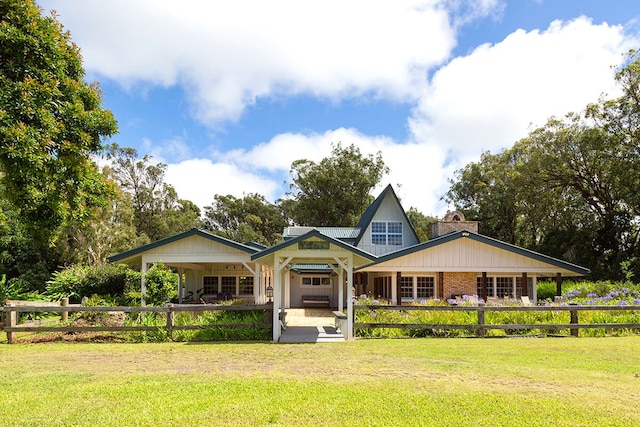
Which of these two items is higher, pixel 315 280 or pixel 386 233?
pixel 386 233

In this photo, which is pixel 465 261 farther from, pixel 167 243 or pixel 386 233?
pixel 167 243

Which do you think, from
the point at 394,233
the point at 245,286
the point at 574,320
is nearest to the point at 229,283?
the point at 245,286

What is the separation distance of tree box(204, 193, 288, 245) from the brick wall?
138 feet

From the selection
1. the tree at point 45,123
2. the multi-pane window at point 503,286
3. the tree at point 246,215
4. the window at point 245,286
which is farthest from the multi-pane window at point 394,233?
the tree at point 246,215

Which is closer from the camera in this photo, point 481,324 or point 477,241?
point 481,324

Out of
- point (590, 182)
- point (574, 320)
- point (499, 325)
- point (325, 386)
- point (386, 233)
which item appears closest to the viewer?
point (325, 386)

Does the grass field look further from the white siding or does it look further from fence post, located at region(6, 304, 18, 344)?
the white siding

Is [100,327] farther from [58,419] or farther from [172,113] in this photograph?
[172,113]

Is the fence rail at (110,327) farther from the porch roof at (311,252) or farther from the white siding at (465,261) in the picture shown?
the white siding at (465,261)

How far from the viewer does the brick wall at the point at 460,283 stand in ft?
70.9

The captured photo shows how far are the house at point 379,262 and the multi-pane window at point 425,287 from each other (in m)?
0.05

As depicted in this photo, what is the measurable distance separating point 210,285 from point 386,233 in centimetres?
1080

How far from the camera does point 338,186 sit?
56.2 m

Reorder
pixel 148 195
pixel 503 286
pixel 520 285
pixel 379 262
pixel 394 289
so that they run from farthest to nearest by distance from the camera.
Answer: pixel 148 195 → pixel 520 285 → pixel 503 286 → pixel 394 289 → pixel 379 262
